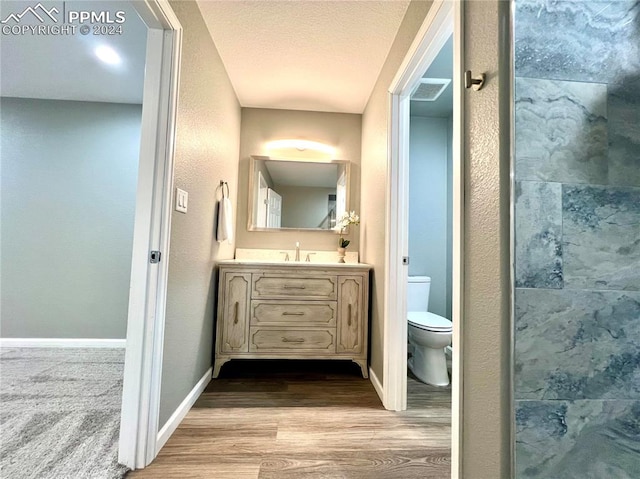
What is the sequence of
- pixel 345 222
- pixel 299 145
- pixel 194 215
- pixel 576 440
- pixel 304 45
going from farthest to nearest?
pixel 299 145 → pixel 345 222 → pixel 304 45 → pixel 194 215 → pixel 576 440

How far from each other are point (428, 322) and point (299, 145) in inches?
77.7

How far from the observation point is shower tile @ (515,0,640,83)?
726mm

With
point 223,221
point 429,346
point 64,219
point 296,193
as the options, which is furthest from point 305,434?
point 64,219

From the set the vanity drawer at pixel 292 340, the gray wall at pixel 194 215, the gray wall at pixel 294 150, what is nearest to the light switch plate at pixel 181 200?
the gray wall at pixel 194 215

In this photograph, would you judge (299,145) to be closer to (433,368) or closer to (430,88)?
(430,88)

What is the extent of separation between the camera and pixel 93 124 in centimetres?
262

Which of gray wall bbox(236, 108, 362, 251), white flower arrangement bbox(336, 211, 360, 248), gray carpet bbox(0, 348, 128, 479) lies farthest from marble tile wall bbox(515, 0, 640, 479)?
gray wall bbox(236, 108, 362, 251)

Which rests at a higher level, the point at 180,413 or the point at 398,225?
the point at 398,225

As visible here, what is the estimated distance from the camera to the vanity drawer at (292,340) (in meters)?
2.02

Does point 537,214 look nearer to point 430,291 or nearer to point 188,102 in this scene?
point 188,102

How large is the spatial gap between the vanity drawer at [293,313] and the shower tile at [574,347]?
1.45 m

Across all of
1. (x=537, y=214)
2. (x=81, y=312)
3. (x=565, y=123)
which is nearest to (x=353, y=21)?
(x=565, y=123)

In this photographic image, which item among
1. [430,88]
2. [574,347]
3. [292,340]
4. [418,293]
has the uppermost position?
[430,88]

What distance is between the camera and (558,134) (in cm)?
72
